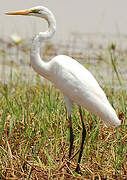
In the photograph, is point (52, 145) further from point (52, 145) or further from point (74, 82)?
point (74, 82)

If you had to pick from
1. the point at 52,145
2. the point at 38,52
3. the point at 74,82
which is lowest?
the point at 52,145

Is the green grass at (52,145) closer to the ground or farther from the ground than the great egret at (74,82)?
closer to the ground

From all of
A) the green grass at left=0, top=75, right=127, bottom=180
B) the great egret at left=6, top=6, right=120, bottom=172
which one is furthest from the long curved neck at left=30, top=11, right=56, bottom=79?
the green grass at left=0, top=75, right=127, bottom=180

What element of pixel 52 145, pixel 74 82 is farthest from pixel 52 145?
pixel 74 82

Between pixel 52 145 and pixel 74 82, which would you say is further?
pixel 52 145

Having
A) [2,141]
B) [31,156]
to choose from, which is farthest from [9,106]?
[31,156]

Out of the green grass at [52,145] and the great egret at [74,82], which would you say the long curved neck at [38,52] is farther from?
the green grass at [52,145]

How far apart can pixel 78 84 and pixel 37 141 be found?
0.67m

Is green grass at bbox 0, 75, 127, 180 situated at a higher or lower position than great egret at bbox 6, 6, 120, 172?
lower

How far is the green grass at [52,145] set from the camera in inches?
94.3

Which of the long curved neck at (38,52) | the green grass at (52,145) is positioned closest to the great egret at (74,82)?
the long curved neck at (38,52)

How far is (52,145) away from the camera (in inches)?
110

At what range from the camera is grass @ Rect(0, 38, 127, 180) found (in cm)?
239

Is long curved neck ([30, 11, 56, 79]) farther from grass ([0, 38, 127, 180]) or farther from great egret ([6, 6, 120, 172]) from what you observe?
grass ([0, 38, 127, 180])
